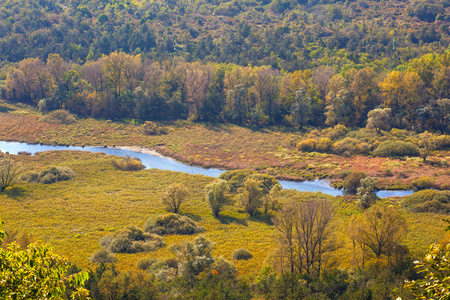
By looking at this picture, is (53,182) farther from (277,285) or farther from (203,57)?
(203,57)

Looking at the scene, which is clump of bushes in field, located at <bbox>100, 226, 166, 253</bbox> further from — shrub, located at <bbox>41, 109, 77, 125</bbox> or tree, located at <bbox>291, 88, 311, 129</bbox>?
shrub, located at <bbox>41, 109, 77, 125</bbox>

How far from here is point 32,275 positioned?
10977 mm

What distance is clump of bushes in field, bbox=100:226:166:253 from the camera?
4266 cm

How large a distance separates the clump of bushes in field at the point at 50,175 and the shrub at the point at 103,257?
3034 cm

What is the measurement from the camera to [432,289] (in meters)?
8.56

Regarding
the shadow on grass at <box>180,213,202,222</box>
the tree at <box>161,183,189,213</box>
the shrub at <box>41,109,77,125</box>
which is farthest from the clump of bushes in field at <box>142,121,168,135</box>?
the shadow on grass at <box>180,213,202,222</box>

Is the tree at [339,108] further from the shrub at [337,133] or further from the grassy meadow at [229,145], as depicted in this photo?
the grassy meadow at [229,145]

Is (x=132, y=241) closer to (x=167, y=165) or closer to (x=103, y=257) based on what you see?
(x=103, y=257)

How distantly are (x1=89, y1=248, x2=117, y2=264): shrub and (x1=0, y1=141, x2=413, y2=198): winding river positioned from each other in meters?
36.4

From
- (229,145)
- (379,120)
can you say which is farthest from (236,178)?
(379,120)

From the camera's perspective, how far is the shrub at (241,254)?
134ft

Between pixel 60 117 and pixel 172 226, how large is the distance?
71.7m

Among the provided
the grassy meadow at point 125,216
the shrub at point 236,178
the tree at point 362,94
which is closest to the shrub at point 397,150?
the tree at point 362,94

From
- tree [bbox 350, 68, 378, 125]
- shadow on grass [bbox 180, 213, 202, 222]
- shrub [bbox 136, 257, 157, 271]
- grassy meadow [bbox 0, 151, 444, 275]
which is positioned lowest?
shadow on grass [bbox 180, 213, 202, 222]
